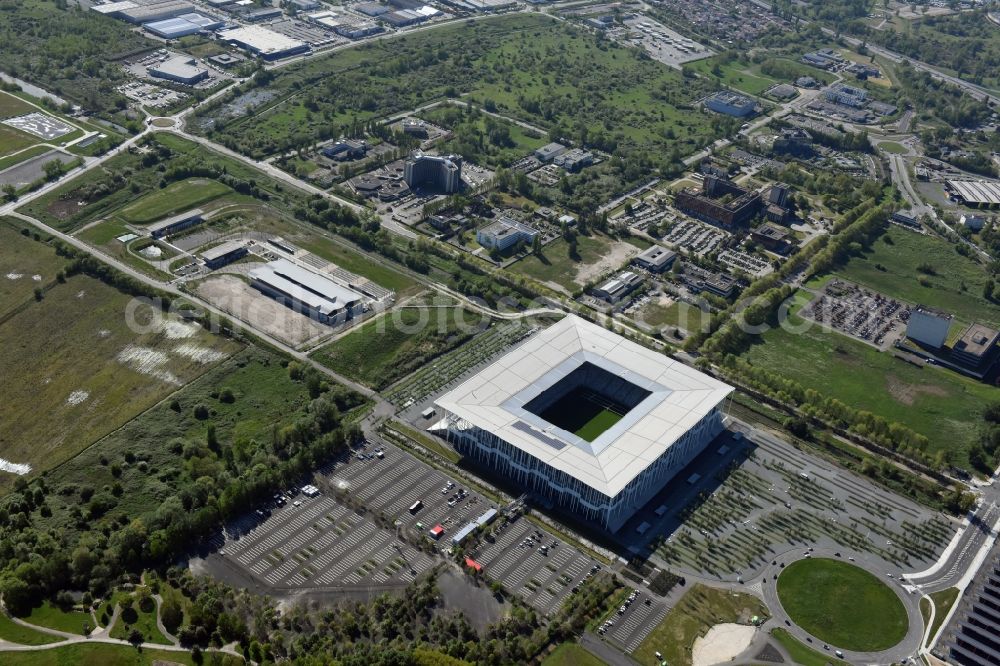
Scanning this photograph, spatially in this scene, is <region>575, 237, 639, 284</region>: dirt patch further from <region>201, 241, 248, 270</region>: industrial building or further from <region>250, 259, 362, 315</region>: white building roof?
<region>201, 241, 248, 270</region>: industrial building

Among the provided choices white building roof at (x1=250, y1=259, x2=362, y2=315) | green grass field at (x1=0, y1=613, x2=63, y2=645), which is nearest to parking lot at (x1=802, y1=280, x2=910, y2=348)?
white building roof at (x1=250, y1=259, x2=362, y2=315)

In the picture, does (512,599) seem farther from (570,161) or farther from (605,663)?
(570,161)

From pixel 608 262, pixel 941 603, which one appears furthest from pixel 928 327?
pixel 941 603

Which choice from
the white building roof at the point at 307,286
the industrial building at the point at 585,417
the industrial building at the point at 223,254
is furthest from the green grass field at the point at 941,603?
the industrial building at the point at 223,254

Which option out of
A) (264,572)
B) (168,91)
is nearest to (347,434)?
(264,572)

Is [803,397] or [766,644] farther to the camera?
[803,397]

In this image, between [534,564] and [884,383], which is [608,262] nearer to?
[884,383]

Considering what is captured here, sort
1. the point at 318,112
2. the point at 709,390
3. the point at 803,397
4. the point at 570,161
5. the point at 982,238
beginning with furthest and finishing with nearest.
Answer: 1. the point at 318,112
2. the point at 570,161
3. the point at 982,238
4. the point at 803,397
5. the point at 709,390
